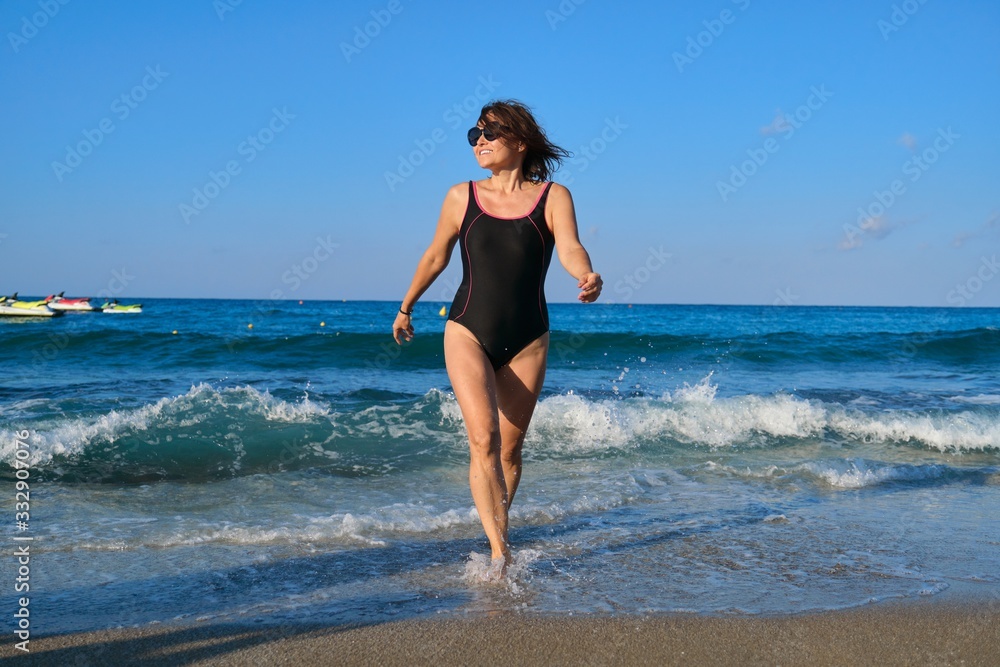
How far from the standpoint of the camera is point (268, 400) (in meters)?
9.27

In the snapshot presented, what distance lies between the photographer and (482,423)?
11.4 feet

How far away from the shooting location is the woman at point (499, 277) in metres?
3.54

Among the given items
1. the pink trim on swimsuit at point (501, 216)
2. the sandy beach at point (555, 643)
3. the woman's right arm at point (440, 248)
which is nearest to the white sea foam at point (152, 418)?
the woman's right arm at point (440, 248)

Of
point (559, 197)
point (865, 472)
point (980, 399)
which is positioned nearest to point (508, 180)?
point (559, 197)

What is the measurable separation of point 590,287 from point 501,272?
0.51 metres

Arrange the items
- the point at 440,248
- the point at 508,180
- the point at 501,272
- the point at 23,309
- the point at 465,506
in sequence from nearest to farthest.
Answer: the point at 501,272
the point at 508,180
the point at 440,248
the point at 465,506
the point at 23,309

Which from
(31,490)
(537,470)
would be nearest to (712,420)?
(537,470)

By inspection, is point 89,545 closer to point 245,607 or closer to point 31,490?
point 245,607

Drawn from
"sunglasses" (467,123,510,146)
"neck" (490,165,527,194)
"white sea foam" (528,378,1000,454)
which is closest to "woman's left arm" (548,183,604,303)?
"neck" (490,165,527,194)

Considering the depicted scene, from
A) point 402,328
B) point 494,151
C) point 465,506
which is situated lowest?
point 465,506

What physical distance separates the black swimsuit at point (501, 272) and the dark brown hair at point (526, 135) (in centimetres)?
19

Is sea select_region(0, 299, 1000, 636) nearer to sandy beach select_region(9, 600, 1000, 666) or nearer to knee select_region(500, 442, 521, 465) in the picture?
sandy beach select_region(9, 600, 1000, 666)

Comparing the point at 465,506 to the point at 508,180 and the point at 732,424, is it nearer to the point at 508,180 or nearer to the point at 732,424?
the point at 508,180

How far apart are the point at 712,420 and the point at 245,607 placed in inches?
262
